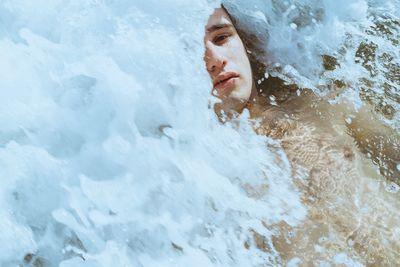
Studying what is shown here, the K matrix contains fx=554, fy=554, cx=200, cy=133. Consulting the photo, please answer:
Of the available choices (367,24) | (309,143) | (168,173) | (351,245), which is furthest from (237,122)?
(367,24)

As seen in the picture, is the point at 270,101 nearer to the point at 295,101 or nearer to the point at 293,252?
the point at 295,101

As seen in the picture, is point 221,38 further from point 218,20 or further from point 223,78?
point 223,78

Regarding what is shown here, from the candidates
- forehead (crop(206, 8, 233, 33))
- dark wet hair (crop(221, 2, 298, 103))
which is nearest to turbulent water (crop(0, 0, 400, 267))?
forehead (crop(206, 8, 233, 33))

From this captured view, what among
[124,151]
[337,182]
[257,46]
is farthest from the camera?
[257,46]

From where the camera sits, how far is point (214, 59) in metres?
1.84

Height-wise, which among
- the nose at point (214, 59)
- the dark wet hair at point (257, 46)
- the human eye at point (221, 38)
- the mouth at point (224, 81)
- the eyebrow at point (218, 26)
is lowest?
the dark wet hair at point (257, 46)

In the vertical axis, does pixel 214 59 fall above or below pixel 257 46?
above

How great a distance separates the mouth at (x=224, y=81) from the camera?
71.5 inches

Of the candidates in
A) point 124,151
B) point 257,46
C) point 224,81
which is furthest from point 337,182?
point 257,46

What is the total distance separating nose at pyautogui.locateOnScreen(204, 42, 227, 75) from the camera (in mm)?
1825

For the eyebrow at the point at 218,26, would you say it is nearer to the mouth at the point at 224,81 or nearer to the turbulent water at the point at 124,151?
the turbulent water at the point at 124,151

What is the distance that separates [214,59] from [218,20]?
0.18m

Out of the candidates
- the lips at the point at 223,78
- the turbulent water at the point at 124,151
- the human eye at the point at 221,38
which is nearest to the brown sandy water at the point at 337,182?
the turbulent water at the point at 124,151

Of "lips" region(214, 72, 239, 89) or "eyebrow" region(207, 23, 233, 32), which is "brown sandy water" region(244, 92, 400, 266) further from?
"eyebrow" region(207, 23, 233, 32)
